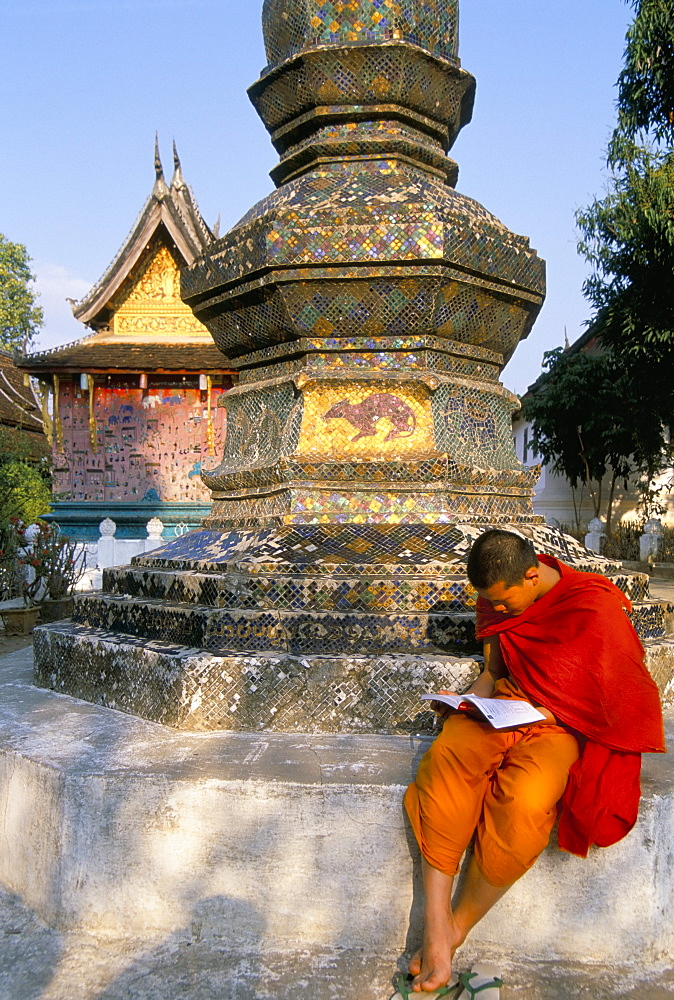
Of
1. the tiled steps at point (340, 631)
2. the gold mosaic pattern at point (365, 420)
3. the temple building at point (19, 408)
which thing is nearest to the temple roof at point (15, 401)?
the temple building at point (19, 408)

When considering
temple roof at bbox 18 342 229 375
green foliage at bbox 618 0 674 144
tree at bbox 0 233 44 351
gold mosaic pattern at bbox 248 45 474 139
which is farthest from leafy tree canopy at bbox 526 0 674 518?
tree at bbox 0 233 44 351

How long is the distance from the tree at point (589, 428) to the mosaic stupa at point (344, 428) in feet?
41.6

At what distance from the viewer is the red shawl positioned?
1.67 m

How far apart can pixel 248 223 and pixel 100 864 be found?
2.26 metres

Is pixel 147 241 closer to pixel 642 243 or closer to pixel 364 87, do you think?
pixel 642 243

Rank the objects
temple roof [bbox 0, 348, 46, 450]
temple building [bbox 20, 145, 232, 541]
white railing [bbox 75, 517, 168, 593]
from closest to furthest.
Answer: white railing [bbox 75, 517, 168, 593] → temple building [bbox 20, 145, 232, 541] → temple roof [bbox 0, 348, 46, 450]

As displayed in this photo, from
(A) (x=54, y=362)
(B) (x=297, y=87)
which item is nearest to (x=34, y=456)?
(A) (x=54, y=362)

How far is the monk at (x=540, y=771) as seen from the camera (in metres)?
1.64

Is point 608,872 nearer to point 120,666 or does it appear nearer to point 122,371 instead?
point 120,666

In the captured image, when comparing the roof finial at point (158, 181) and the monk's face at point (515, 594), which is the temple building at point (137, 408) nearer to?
the roof finial at point (158, 181)

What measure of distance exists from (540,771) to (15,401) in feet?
80.8

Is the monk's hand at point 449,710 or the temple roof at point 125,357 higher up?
the temple roof at point 125,357

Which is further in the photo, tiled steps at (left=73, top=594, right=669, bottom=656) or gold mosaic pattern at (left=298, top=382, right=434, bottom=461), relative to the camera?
gold mosaic pattern at (left=298, top=382, right=434, bottom=461)

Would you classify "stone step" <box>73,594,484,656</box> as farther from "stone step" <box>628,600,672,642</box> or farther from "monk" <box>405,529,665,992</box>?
"stone step" <box>628,600,672,642</box>
